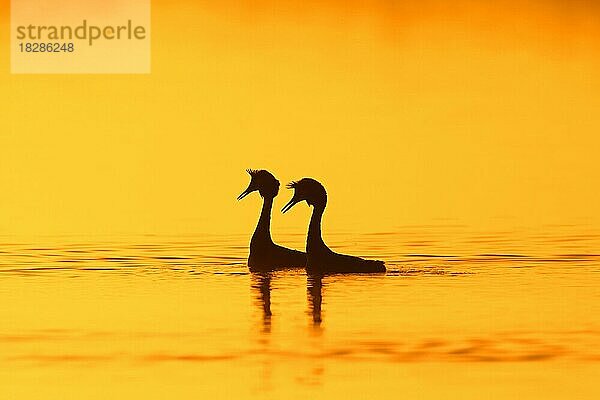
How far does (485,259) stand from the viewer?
27906mm

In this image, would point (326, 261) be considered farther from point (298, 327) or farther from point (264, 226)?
point (298, 327)

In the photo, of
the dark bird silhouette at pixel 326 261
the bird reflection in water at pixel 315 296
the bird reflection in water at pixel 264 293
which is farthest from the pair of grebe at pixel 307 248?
the bird reflection in water at pixel 264 293

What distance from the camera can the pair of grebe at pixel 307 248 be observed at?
24.6 m

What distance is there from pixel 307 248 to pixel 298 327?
575cm

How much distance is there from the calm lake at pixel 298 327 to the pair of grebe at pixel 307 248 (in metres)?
0.36

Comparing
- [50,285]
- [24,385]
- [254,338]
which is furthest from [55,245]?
[24,385]

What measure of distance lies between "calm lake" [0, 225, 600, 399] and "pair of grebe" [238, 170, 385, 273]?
362 mm

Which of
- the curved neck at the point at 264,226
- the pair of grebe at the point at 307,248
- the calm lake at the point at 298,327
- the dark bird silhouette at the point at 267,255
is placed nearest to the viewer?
the calm lake at the point at 298,327

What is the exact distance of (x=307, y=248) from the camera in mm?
24812

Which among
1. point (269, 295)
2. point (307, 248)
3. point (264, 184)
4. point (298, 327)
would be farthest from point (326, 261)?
point (298, 327)

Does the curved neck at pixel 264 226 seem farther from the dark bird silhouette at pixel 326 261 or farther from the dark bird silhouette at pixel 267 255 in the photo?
the dark bird silhouette at pixel 326 261

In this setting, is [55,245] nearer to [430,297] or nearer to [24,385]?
[430,297]

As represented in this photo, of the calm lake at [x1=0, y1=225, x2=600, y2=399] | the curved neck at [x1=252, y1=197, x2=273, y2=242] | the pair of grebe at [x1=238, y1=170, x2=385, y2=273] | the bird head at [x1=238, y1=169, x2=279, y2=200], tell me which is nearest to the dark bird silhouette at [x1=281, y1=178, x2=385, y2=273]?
the pair of grebe at [x1=238, y1=170, x2=385, y2=273]

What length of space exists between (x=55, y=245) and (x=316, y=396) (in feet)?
60.2
